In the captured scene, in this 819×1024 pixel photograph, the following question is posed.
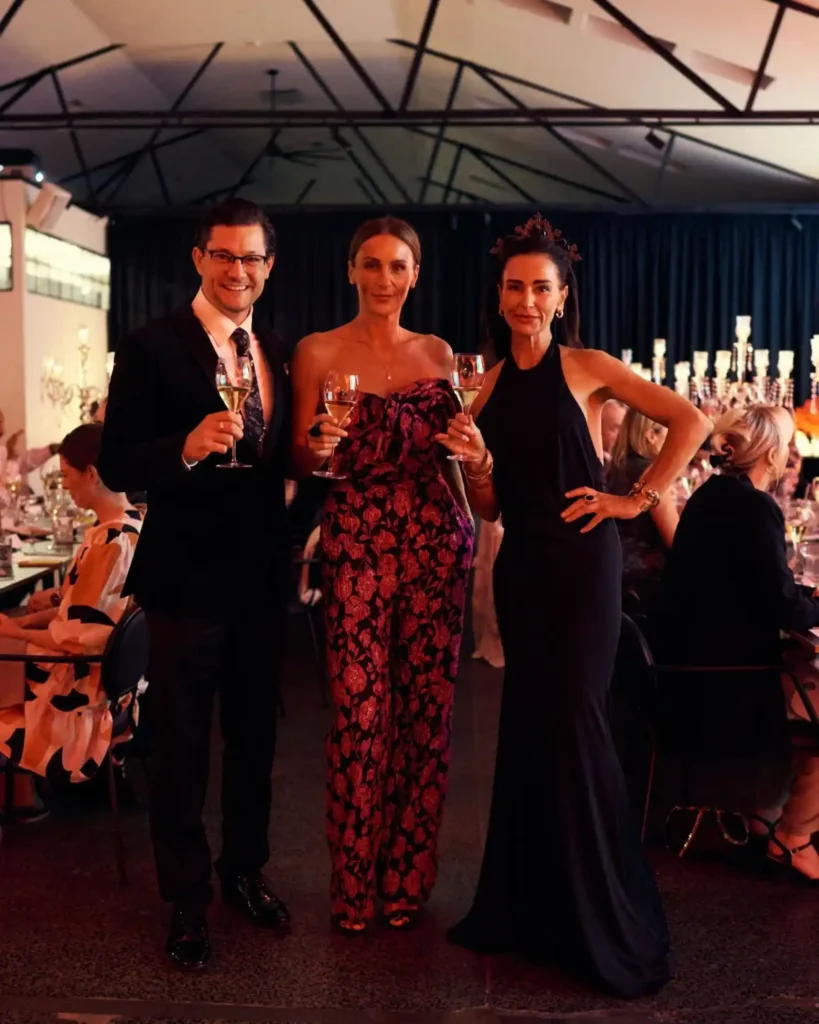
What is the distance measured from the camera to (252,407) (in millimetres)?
2754

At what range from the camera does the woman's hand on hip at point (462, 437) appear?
2.52m

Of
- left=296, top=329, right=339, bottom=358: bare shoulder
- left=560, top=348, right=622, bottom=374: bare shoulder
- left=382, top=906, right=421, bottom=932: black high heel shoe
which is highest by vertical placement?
left=296, top=329, right=339, bottom=358: bare shoulder

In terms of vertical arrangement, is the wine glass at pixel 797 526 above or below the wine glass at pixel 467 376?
below

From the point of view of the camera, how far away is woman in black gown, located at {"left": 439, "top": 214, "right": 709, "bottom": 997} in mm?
2691

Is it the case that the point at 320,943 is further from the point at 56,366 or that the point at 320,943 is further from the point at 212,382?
the point at 56,366

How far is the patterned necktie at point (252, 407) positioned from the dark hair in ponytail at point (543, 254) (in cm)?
58

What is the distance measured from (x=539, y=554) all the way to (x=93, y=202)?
10.4 meters

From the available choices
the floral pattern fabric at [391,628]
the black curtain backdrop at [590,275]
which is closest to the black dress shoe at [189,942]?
the floral pattern fabric at [391,628]

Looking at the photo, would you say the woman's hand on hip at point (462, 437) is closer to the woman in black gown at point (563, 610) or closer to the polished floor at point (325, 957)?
the woman in black gown at point (563, 610)

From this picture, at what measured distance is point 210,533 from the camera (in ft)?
8.97

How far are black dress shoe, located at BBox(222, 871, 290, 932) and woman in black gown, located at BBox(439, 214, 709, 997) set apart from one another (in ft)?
2.12

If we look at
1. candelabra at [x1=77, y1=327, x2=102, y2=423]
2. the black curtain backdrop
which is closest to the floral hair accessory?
candelabra at [x1=77, y1=327, x2=102, y2=423]

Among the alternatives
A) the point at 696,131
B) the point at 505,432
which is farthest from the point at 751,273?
the point at 505,432

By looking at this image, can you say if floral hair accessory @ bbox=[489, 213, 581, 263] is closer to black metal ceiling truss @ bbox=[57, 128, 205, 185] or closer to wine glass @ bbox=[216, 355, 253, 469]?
wine glass @ bbox=[216, 355, 253, 469]
